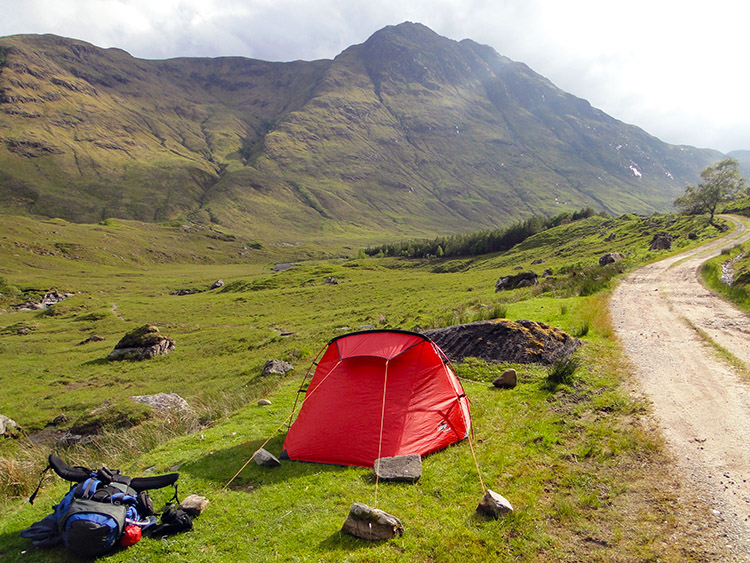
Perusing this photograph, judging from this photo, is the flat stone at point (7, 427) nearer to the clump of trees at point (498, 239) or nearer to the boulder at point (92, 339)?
the boulder at point (92, 339)

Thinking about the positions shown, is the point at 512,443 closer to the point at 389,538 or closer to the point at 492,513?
the point at 492,513

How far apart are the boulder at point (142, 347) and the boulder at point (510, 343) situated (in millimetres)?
33425

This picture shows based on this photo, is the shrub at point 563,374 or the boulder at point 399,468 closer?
the boulder at point 399,468

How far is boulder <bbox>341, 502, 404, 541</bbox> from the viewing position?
655 centimetres

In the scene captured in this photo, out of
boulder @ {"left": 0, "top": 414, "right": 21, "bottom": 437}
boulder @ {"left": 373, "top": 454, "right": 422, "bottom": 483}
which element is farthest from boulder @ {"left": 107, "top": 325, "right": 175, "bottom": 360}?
boulder @ {"left": 373, "top": 454, "right": 422, "bottom": 483}

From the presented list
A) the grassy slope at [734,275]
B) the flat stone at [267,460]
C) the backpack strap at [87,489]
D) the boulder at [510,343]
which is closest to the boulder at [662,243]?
the grassy slope at [734,275]

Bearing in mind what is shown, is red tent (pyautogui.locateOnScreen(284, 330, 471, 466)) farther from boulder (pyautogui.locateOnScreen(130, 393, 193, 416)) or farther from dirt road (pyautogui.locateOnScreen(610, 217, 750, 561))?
boulder (pyautogui.locateOnScreen(130, 393, 193, 416))

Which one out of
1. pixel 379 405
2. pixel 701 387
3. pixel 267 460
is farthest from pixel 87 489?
pixel 701 387

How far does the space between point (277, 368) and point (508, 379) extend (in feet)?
51.2

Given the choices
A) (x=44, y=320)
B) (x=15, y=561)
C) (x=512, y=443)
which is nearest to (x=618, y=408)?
(x=512, y=443)

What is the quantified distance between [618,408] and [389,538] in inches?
297

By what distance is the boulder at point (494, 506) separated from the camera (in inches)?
268

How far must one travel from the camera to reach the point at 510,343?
597 inches

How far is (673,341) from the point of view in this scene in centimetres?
1491
